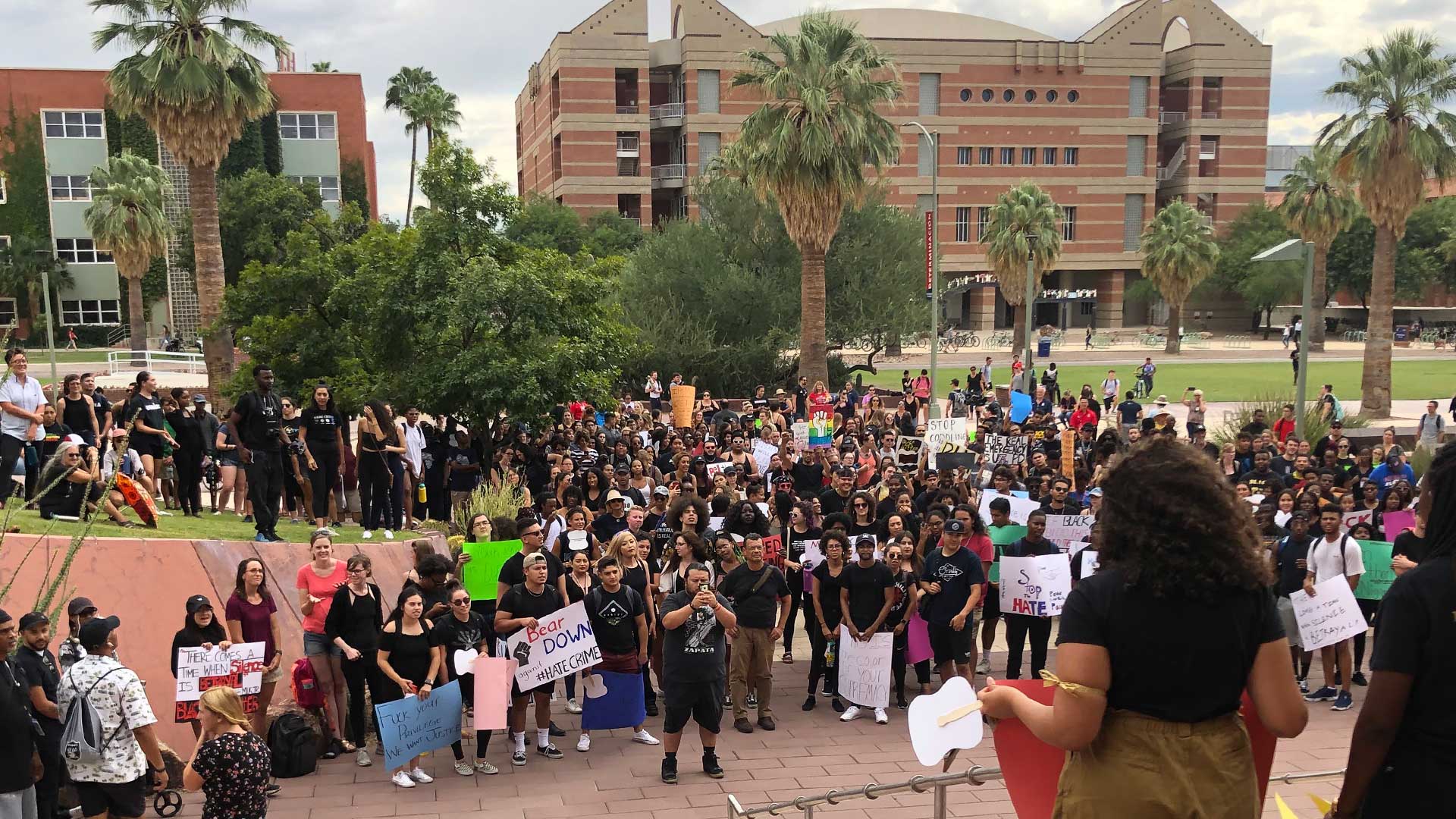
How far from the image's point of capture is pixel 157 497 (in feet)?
46.3

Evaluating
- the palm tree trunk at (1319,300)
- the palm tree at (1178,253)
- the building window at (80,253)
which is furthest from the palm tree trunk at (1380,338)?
the building window at (80,253)

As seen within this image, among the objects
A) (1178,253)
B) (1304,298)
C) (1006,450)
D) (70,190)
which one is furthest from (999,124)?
(1006,450)

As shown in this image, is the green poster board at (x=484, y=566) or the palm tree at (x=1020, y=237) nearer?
the green poster board at (x=484, y=566)

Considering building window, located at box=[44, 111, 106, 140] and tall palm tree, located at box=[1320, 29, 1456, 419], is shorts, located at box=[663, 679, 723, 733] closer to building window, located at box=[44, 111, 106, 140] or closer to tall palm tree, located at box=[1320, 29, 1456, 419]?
tall palm tree, located at box=[1320, 29, 1456, 419]

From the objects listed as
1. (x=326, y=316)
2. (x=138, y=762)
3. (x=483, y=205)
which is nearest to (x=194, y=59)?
(x=326, y=316)

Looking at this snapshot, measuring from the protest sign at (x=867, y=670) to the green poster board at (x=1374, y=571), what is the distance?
4.61 metres

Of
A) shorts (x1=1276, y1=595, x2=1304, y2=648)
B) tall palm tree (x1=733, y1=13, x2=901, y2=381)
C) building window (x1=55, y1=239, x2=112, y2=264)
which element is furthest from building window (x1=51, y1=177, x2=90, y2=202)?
shorts (x1=1276, y1=595, x2=1304, y2=648)

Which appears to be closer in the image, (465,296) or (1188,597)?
(1188,597)

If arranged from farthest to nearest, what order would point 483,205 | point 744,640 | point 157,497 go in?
point 483,205 < point 157,497 < point 744,640

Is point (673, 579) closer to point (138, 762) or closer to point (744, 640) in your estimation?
point (744, 640)

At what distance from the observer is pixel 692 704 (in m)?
8.06

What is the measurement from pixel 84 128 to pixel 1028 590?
58671 mm

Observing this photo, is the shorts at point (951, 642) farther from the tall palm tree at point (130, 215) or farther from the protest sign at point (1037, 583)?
the tall palm tree at point (130, 215)

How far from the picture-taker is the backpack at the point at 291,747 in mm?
8008
